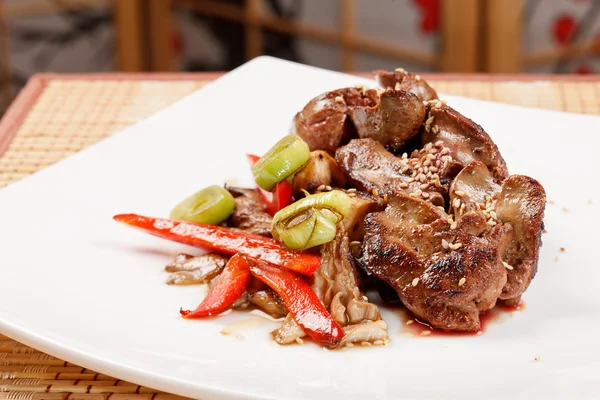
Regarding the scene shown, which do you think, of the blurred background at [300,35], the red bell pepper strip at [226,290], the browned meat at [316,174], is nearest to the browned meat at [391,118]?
the browned meat at [316,174]

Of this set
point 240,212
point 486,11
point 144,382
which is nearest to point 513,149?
point 240,212

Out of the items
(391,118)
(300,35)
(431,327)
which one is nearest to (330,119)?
(391,118)

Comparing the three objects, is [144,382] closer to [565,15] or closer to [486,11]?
[486,11]

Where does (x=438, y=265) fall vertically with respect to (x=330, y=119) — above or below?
below

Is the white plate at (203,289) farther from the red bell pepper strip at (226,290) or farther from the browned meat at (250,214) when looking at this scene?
the browned meat at (250,214)

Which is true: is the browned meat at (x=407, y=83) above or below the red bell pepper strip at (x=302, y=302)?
above

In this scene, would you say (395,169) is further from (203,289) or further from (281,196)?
(203,289)
